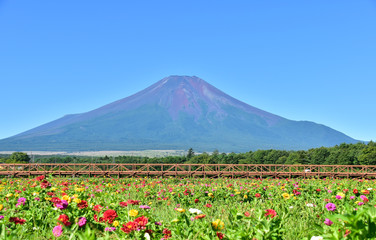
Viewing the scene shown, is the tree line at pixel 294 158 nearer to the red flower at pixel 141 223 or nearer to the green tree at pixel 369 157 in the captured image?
the green tree at pixel 369 157

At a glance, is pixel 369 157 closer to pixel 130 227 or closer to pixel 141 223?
pixel 141 223

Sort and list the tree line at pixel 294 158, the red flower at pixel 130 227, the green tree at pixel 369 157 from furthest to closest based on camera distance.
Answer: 1. the tree line at pixel 294 158
2. the green tree at pixel 369 157
3. the red flower at pixel 130 227

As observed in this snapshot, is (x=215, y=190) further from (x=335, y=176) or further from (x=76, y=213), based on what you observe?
(x=335, y=176)

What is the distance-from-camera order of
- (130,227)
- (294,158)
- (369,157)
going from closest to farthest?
(130,227)
(369,157)
(294,158)

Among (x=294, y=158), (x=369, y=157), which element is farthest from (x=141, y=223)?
(x=294, y=158)

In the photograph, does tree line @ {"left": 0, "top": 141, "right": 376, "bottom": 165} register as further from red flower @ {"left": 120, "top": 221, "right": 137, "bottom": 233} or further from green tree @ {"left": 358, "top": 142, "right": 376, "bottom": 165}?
red flower @ {"left": 120, "top": 221, "right": 137, "bottom": 233}

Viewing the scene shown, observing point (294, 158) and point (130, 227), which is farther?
point (294, 158)

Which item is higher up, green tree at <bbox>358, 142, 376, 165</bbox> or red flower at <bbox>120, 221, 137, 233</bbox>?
red flower at <bbox>120, 221, 137, 233</bbox>

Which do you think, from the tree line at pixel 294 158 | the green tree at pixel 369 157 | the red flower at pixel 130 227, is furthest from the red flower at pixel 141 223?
the green tree at pixel 369 157

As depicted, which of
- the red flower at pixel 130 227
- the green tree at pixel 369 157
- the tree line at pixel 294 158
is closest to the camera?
the red flower at pixel 130 227

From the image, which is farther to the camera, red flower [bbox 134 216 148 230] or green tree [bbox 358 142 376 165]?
green tree [bbox 358 142 376 165]

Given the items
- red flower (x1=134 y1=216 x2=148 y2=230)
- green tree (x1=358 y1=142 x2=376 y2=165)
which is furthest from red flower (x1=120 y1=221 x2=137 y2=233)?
green tree (x1=358 y1=142 x2=376 y2=165)

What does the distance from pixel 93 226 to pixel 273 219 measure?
256cm

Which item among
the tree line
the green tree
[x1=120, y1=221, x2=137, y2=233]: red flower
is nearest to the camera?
[x1=120, y1=221, x2=137, y2=233]: red flower
